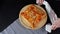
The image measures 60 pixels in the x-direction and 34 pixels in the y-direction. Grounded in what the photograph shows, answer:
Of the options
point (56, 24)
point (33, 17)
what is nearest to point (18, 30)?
point (33, 17)

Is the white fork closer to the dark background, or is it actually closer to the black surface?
the dark background

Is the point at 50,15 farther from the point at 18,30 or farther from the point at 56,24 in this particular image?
the point at 18,30

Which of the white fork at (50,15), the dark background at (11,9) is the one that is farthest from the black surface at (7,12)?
the white fork at (50,15)

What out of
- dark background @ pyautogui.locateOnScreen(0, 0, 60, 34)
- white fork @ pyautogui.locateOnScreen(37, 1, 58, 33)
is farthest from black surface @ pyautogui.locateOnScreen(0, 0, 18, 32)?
white fork @ pyautogui.locateOnScreen(37, 1, 58, 33)

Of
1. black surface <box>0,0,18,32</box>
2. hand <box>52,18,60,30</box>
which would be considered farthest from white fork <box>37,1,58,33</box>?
black surface <box>0,0,18,32</box>

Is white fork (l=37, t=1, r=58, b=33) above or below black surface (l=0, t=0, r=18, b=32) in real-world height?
below
